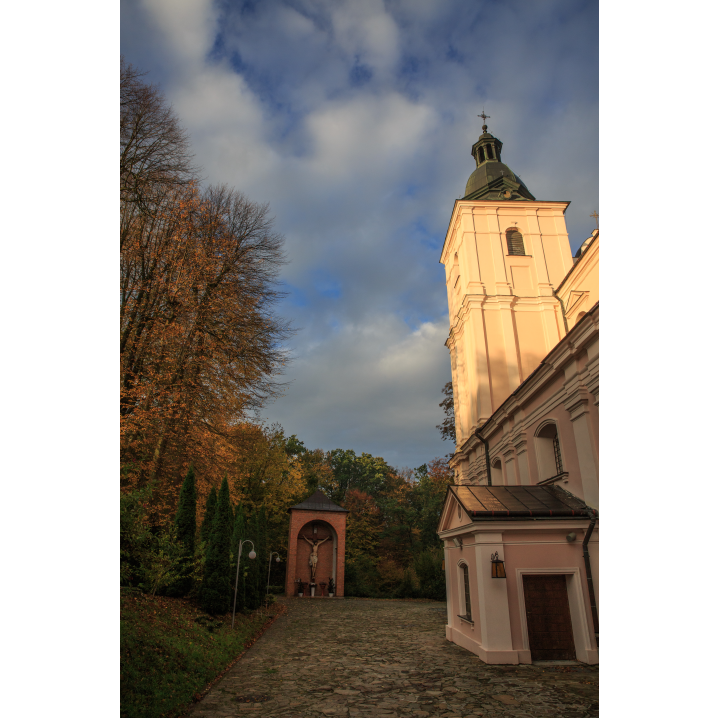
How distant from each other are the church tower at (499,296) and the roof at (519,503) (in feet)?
28.9

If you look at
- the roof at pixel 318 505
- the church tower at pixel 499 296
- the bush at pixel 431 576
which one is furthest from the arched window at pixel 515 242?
the roof at pixel 318 505

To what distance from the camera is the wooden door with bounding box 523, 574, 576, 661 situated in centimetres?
954

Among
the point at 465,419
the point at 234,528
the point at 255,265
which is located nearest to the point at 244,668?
the point at 234,528

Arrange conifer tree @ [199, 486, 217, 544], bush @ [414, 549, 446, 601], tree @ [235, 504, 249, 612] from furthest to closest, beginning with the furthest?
bush @ [414, 549, 446, 601] < tree @ [235, 504, 249, 612] < conifer tree @ [199, 486, 217, 544]

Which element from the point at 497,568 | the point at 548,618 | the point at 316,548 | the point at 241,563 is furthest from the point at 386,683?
the point at 316,548

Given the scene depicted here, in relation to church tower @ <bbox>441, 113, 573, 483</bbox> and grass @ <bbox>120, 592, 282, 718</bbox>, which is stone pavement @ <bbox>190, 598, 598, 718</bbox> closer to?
grass @ <bbox>120, 592, 282, 718</bbox>

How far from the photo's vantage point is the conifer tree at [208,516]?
579 inches

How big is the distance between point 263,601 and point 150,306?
14.7 m

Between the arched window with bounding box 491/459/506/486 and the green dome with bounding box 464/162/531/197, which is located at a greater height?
the green dome with bounding box 464/162/531/197

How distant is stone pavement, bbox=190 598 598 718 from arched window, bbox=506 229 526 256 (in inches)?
743

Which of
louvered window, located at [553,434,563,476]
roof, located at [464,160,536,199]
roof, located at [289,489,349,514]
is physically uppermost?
roof, located at [464,160,536,199]

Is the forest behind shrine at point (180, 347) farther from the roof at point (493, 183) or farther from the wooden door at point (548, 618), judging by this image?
the roof at point (493, 183)

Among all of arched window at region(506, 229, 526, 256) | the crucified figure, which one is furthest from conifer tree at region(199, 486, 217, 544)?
arched window at region(506, 229, 526, 256)

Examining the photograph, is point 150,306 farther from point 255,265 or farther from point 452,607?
point 452,607
